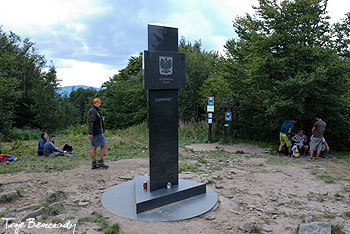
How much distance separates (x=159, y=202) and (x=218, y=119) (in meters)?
11.2

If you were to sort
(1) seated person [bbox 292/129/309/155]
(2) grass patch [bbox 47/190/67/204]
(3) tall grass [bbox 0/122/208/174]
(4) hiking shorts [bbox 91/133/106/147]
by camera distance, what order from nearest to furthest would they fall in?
(2) grass patch [bbox 47/190/67/204], (4) hiking shorts [bbox 91/133/106/147], (3) tall grass [bbox 0/122/208/174], (1) seated person [bbox 292/129/309/155]

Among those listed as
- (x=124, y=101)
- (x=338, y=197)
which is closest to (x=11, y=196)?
(x=338, y=197)

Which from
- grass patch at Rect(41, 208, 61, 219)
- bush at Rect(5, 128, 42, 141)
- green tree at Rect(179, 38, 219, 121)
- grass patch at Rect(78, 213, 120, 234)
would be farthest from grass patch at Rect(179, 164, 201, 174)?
green tree at Rect(179, 38, 219, 121)

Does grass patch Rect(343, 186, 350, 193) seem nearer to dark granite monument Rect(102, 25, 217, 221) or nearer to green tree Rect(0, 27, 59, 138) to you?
dark granite monument Rect(102, 25, 217, 221)

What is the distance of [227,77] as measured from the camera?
42.1 feet

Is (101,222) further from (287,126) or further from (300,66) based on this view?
(300,66)

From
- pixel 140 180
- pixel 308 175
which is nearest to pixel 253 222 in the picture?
pixel 140 180

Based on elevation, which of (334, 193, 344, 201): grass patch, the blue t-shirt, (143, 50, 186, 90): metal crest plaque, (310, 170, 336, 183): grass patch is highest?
(143, 50, 186, 90): metal crest plaque

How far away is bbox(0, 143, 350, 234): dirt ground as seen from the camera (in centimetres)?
392

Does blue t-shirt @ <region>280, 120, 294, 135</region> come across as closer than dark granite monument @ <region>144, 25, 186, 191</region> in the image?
No

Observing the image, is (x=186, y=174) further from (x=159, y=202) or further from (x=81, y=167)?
(x=81, y=167)

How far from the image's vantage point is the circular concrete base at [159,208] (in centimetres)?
423

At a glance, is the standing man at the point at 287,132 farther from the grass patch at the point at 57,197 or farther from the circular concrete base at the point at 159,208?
the grass patch at the point at 57,197

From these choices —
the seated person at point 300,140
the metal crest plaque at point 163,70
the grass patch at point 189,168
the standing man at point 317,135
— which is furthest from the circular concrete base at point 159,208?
the seated person at point 300,140
